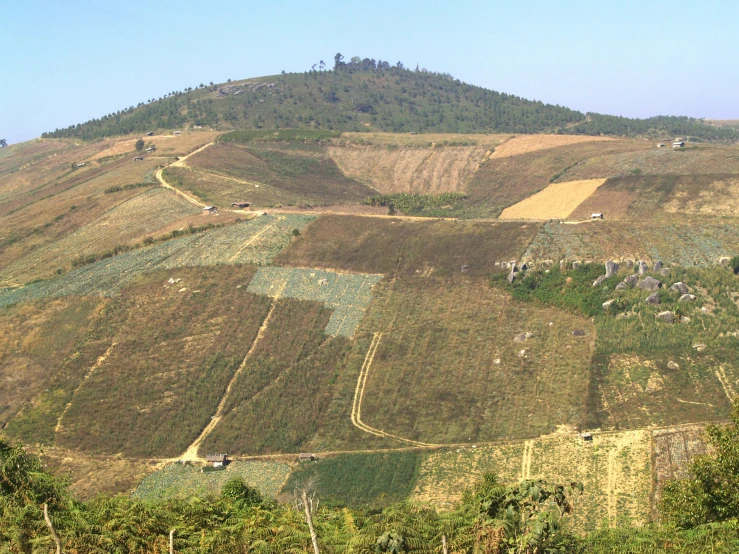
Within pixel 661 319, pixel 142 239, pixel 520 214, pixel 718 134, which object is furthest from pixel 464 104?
pixel 661 319

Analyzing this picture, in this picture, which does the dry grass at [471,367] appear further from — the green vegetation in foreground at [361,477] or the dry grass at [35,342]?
the dry grass at [35,342]

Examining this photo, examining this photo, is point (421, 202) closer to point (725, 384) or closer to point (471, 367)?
point (471, 367)

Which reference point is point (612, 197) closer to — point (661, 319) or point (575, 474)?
point (661, 319)

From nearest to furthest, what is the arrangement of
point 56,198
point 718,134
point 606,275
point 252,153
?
point 606,275 < point 56,198 < point 252,153 < point 718,134

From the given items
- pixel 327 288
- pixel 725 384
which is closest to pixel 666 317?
pixel 725 384

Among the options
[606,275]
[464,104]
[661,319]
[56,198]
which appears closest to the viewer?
[661,319]

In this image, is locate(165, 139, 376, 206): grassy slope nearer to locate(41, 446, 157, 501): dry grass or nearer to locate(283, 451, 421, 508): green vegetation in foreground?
locate(41, 446, 157, 501): dry grass
